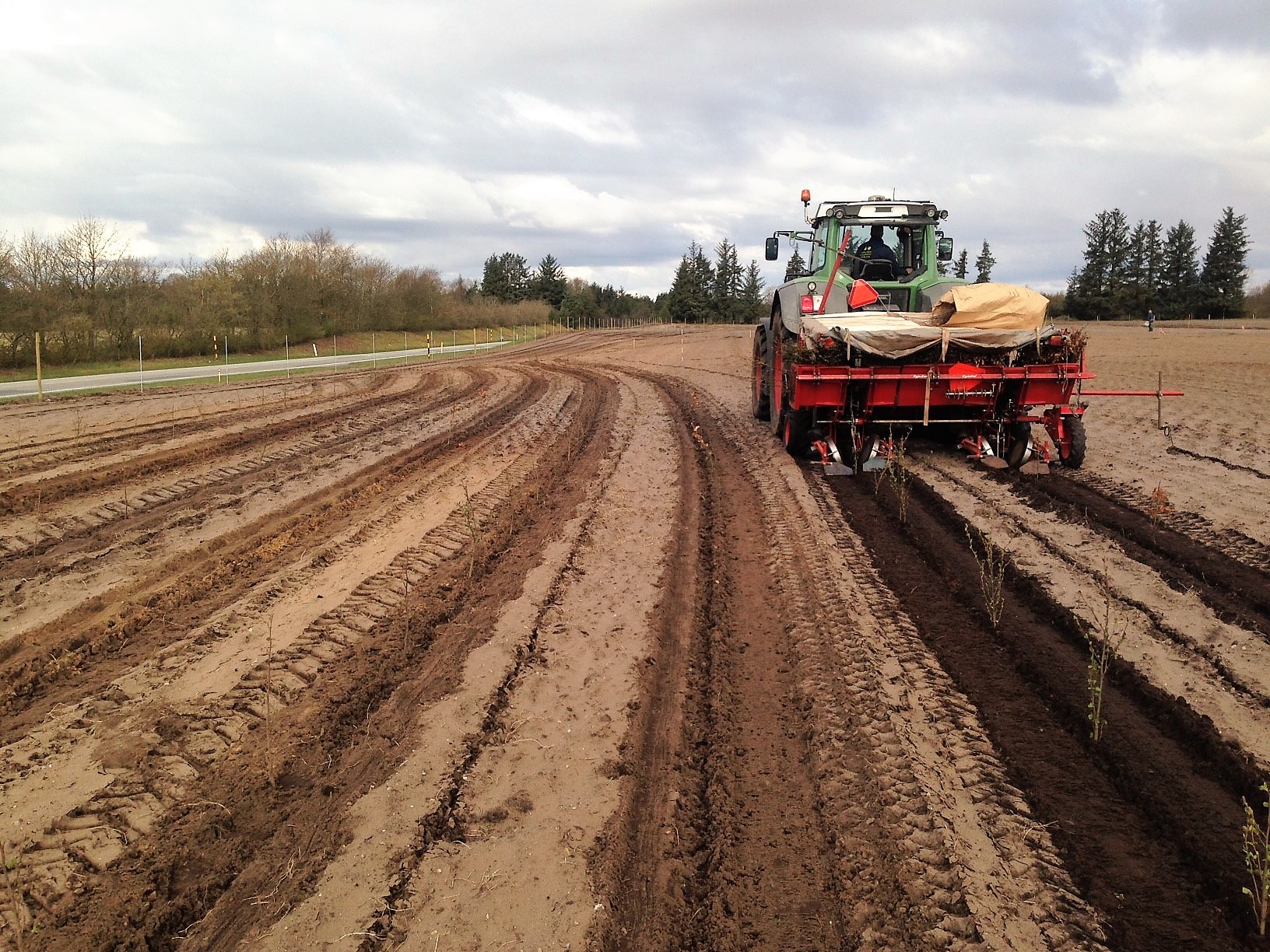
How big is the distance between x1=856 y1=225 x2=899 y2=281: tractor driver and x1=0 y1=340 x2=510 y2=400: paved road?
16653mm

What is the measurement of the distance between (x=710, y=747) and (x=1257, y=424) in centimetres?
1122

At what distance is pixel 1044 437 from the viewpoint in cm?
1051

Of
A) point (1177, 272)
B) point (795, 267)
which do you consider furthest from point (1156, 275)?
point (795, 267)

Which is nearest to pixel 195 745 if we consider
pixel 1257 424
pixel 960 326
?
pixel 960 326

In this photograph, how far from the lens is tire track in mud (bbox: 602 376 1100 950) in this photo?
2492mm

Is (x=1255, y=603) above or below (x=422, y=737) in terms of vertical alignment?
above

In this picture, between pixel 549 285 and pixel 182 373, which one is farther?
pixel 549 285

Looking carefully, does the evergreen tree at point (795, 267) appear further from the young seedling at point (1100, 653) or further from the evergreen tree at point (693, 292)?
the evergreen tree at point (693, 292)

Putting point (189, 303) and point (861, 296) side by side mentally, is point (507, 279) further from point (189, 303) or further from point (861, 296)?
point (861, 296)

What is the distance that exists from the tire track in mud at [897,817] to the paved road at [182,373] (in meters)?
18.4

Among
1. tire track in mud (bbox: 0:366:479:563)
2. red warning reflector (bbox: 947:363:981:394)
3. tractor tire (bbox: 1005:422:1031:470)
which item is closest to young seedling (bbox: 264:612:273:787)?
tire track in mud (bbox: 0:366:479:563)

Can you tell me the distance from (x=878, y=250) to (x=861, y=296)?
1.32 meters

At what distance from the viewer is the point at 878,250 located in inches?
412

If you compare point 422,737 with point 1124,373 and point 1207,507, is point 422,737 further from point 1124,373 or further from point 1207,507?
point 1124,373
